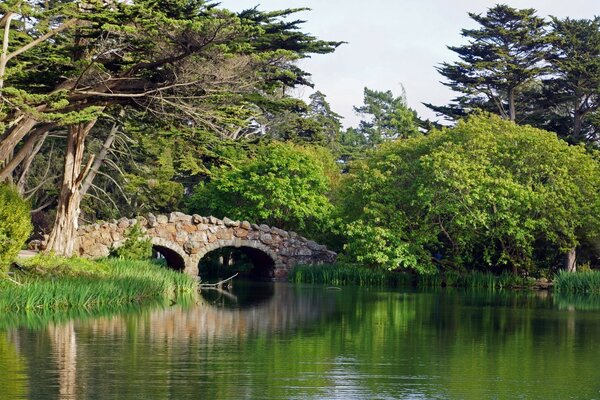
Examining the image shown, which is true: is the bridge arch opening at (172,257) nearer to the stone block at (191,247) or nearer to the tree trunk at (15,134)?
the stone block at (191,247)

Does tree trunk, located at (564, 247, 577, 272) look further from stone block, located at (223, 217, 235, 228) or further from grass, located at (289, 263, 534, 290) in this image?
stone block, located at (223, 217, 235, 228)

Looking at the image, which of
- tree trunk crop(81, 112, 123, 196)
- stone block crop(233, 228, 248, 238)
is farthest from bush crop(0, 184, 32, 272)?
stone block crop(233, 228, 248, 238)

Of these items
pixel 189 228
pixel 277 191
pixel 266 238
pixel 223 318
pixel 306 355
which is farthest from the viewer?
pixel 277 191

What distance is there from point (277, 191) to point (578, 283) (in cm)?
1446

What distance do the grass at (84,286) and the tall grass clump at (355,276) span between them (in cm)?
1189

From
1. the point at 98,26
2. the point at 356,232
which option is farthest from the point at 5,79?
the point at 356,232

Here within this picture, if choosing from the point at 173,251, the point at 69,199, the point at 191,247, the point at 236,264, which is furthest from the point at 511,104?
the point at 69,199

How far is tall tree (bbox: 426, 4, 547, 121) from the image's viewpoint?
49.2 metres

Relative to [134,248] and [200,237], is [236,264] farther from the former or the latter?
[134,248]

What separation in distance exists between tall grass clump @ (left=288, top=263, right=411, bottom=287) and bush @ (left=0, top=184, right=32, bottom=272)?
62.8 feet

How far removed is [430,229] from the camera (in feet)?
135

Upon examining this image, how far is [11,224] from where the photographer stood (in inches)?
944

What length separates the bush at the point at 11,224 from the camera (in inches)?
933

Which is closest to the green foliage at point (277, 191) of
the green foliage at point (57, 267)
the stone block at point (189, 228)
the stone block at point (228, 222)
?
the stone block at point (228, 222)
